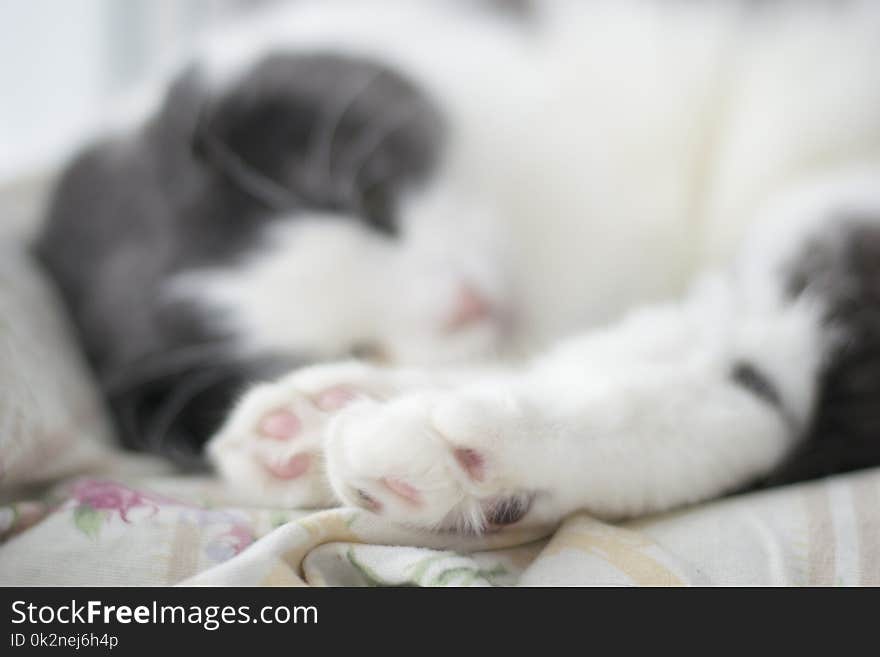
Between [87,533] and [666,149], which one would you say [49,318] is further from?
[666,149]

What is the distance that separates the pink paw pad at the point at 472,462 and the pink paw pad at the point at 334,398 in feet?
0.48

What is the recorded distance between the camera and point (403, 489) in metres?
0.61

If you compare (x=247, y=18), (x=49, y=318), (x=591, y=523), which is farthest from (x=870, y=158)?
(x=49, y=318)

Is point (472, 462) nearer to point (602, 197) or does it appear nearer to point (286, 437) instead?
point (286, 437)

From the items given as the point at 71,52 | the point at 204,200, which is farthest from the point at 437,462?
the point at 71,52

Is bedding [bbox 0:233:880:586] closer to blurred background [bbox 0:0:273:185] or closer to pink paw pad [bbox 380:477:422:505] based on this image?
pink paw pad [bbox 380:477:422:505]

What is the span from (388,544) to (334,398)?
0.51 feet

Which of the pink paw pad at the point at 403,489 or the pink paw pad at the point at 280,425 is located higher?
the pink paw pad at the point at 403,489

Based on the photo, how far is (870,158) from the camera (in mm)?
982

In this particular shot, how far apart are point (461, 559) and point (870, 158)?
0.67 meters

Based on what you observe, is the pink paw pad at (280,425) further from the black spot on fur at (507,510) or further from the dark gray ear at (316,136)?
the dark gray ear at (316,136)

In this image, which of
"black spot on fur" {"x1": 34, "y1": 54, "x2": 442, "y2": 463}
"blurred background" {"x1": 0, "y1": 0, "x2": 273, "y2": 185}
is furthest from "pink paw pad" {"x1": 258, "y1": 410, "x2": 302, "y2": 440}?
"blurred background" {"x1": 0, "y1": 0, "x2": 273, "y2": 185}

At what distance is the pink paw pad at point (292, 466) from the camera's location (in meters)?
0.73

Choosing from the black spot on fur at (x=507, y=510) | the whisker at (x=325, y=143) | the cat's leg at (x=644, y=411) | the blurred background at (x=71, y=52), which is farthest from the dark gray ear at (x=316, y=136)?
the blurred background at (x=71, y=52)
